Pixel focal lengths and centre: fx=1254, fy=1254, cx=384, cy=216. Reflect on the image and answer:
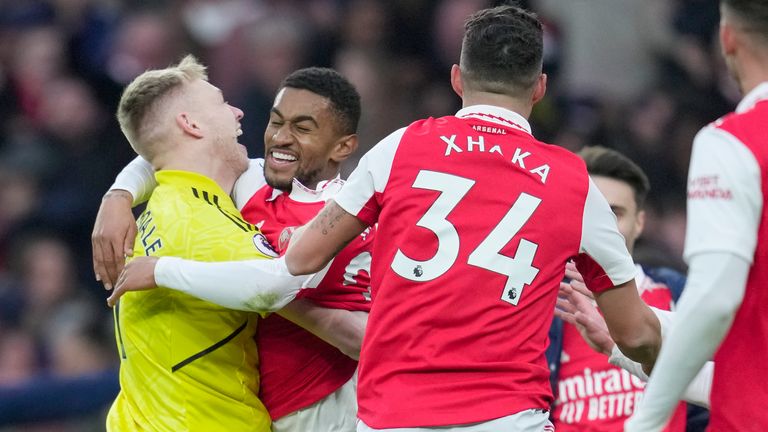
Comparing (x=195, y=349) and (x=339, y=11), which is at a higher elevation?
(x=339, y=11)

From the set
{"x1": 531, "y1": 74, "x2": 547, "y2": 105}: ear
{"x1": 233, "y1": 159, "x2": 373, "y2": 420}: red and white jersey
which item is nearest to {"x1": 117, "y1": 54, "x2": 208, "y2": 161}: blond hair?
{"x1": 233, "y1": 159, "x2": 373, "y2": 420}: red and white jersey

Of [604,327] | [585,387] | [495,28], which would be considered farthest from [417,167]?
[585,387]

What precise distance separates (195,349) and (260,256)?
1.41 feet

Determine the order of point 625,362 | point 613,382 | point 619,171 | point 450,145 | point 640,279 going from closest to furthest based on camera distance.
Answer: point 450,145 < point 625,362 < point 613,382 < point 640,279 < point 619,171

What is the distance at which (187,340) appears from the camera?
4.27 meters

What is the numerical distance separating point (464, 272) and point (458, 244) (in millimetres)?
84

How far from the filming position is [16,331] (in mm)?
8938

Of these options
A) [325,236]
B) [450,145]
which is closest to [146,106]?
[325,236]

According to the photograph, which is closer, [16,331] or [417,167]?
[417,167]

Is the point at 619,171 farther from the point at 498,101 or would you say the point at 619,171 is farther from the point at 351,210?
the point at 351,210

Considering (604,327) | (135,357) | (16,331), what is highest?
(604,327)

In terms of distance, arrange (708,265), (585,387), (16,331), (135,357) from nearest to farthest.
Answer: (708,265)
(135,357)
(585,387)
(16,331)

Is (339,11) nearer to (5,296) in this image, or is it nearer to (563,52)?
(563,52)

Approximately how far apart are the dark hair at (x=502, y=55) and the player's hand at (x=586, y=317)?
728 millimetres
